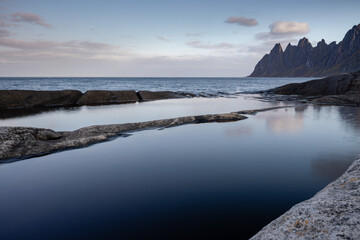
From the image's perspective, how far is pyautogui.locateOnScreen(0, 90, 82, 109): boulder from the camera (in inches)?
1027

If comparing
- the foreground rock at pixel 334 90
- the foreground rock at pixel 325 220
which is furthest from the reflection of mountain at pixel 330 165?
the foreground rock at pixel 334 90

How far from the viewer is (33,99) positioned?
27.7 meters

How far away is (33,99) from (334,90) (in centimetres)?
4548

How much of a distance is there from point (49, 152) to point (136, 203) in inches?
257

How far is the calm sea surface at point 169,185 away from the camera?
180 inches

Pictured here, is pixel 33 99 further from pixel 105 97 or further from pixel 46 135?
pixel 46 135

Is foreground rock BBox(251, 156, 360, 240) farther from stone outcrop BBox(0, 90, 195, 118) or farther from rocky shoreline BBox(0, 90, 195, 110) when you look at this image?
rocky shoreline BBox(0, 90, 195, 110)

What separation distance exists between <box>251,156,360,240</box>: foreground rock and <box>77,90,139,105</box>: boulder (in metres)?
30.9

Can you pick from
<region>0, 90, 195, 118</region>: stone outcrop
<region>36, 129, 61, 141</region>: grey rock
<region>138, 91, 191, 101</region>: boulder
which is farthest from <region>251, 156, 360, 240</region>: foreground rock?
<region>138, 91, 191, 101</region>: boulder

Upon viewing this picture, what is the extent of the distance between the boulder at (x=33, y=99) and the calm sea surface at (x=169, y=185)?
72.8 ft

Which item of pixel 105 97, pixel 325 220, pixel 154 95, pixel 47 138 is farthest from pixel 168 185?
pixel 154 95

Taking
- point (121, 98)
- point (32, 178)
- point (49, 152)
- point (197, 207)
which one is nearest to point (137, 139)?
point (49, 152)

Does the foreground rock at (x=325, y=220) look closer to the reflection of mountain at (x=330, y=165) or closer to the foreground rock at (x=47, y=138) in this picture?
the reflection of mountain at (x=330, y=165)

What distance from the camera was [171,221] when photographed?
469cm
